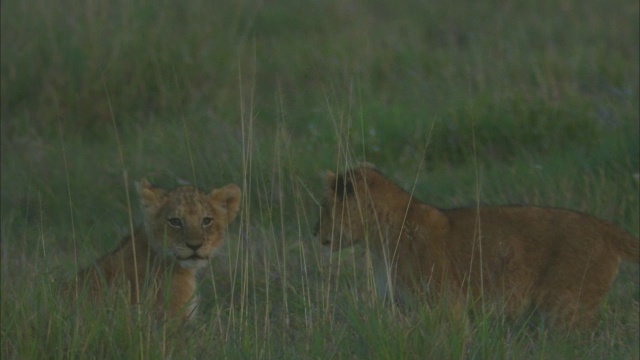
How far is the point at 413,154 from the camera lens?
29.4 feet

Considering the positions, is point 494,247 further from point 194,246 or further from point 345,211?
point 194,246

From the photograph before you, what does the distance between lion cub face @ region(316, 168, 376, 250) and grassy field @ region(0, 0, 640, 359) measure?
0.46ft

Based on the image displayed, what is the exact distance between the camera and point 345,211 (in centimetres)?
639

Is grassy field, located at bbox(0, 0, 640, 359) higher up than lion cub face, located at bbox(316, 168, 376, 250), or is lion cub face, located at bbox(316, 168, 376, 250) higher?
lion cub face, located at bbox(316, 168, 376, 250)

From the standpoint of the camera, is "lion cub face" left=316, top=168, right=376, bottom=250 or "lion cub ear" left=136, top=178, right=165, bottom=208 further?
"lion cub ear" left=136, top=178, right=165, bottom=208

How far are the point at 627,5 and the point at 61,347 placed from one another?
965 cm

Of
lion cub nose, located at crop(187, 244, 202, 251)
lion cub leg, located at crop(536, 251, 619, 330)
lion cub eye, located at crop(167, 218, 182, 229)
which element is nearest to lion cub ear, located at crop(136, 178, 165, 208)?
lion cub eye, located at crop(167, 218, 182, 229)

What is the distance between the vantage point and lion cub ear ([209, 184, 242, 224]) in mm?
6625

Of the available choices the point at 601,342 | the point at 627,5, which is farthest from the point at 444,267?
the point at 627,5

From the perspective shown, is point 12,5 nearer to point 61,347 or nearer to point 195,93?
point 195,93

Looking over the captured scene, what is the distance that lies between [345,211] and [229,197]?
0.62m

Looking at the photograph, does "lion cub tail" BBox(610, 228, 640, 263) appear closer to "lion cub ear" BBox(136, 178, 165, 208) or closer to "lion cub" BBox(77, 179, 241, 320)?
"lion cub" BBox(77, 179, 241, 320)

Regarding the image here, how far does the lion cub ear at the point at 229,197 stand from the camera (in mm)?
6625

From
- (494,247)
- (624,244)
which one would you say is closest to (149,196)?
(494,247)
